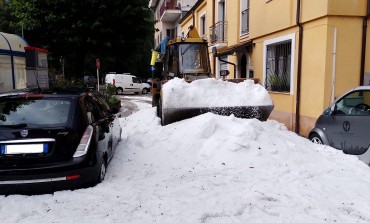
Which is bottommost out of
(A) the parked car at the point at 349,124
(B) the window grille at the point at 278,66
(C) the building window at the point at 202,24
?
(A) the parked car at the point at 349,124

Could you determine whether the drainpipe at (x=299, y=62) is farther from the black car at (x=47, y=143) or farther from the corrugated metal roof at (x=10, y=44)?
the corrugated metal roof at (x=10, y=44)

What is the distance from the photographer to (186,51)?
1080cm

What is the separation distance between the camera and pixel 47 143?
432cm

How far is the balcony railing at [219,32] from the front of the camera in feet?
58.6

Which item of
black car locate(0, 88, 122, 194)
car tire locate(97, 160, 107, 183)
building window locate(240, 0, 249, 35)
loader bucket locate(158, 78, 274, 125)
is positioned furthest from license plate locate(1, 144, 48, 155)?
building window locate(240, 0, 249, 35)

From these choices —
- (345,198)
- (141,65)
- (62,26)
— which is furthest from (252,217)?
(141,65)

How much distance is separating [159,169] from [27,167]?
6.87 ft

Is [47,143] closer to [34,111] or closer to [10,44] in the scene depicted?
[34,111]

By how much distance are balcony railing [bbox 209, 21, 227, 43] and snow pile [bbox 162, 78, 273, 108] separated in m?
9.69

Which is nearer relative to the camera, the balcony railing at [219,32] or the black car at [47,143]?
the black car at [47,143]

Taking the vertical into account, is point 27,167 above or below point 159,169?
above

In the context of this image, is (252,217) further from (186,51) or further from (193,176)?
(186,51)

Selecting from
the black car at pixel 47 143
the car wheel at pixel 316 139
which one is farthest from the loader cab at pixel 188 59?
the black car at pixel 47 143

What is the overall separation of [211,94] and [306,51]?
3.67m
